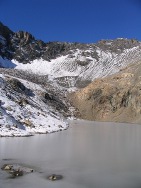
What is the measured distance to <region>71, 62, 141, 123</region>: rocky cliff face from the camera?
261 ft

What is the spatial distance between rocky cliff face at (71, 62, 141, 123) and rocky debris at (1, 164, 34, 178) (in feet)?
186

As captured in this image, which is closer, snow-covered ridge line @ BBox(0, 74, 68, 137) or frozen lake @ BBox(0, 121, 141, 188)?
frozen lake @ BBox(0, 121, 141, 188)

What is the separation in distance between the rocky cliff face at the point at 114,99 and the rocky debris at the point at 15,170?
2235 inches

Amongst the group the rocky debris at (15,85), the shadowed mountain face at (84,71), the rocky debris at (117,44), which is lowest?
the rocky debris at (15,85)

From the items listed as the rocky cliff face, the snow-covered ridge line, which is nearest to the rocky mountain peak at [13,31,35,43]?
the rocky cliff face

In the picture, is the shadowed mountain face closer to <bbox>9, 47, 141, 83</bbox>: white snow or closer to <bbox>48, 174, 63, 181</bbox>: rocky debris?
<bbox>9, 47, 141, 83</bbox>: white snow

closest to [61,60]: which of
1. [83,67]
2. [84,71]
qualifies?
[83,67]

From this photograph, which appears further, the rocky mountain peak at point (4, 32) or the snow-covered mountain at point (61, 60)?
the rocky mountain peak at point (4, 32)

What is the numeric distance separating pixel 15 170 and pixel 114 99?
69.0 metres

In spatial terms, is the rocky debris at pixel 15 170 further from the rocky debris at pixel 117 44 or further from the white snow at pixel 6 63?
the rocky debris at pixel 117 44

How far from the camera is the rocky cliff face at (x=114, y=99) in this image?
79625mm

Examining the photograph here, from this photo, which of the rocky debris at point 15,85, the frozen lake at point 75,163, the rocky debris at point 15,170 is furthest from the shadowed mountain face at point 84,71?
the rocky debris at point 15,170

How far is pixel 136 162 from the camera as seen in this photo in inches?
814

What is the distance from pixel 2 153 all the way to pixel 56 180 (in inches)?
304
